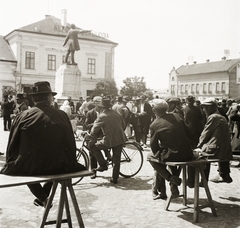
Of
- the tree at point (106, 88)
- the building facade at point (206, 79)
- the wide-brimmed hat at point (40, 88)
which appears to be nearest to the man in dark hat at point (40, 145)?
the wide-brimmed hat at point (40, 88)

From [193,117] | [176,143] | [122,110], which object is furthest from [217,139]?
[122,110]

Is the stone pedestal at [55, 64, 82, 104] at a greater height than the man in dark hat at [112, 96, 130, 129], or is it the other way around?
the stone pedestal at [55, 64, 82, 104]

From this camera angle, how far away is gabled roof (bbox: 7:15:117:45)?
45491 millimetres

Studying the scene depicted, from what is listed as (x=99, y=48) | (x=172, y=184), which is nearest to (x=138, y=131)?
(x=172, y=184)

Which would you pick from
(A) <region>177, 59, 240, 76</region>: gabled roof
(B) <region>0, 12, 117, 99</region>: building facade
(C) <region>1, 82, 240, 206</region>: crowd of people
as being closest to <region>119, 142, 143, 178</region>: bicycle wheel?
(C) <region>1, 82, 240, 206</region>: crowd of people

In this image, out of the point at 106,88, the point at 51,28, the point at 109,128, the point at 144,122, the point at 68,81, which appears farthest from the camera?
the point at 51,28

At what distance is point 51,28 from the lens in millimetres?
47312

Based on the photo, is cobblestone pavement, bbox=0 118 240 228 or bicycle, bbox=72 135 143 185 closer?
cobblestone pavement, bbox=0 118 240 228

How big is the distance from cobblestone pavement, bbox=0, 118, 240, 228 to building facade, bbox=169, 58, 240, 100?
168ft

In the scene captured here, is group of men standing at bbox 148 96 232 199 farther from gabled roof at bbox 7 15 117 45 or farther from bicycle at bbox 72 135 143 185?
gabled roof at bbox 7 15 117 45

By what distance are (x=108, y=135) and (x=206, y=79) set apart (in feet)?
200

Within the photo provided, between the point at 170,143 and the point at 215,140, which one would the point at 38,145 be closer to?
Result: the point at 170,143

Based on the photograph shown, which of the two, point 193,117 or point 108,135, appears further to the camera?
point 193,117

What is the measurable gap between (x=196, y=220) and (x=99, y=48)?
45865 mm
